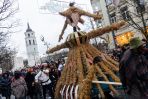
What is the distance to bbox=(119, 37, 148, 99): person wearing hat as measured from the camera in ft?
21.3

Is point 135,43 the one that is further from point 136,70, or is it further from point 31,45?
point 31,45

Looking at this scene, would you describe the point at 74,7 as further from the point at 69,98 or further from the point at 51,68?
the point at 51,68

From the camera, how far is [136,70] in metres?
6.50

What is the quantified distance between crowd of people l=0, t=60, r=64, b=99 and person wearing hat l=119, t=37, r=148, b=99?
844cm

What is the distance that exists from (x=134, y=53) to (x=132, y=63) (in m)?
0.18

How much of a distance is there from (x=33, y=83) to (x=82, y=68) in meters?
9.18

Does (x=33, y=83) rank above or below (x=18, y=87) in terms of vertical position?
above

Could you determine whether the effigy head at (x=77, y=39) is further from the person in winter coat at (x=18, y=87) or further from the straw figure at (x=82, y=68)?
the person in winter coat at (x=18, y=87)

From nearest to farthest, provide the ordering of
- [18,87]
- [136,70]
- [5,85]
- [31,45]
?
[136,70]
[18,87]
[5,85]
[31,45]

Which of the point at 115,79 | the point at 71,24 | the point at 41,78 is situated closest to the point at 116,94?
the point at 115,79

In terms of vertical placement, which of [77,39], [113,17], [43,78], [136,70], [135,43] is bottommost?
[136,70]

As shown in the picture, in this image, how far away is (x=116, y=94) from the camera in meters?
8.77

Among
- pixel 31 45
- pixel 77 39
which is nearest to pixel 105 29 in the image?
pixel 77 39

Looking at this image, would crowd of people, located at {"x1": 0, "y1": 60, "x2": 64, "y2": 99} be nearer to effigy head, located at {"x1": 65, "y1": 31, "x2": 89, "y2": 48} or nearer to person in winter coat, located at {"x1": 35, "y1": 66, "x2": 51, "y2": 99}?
person in winter coat, located at {"x1": 35, "y1": 66, "x2": 51, "y2": 99}
